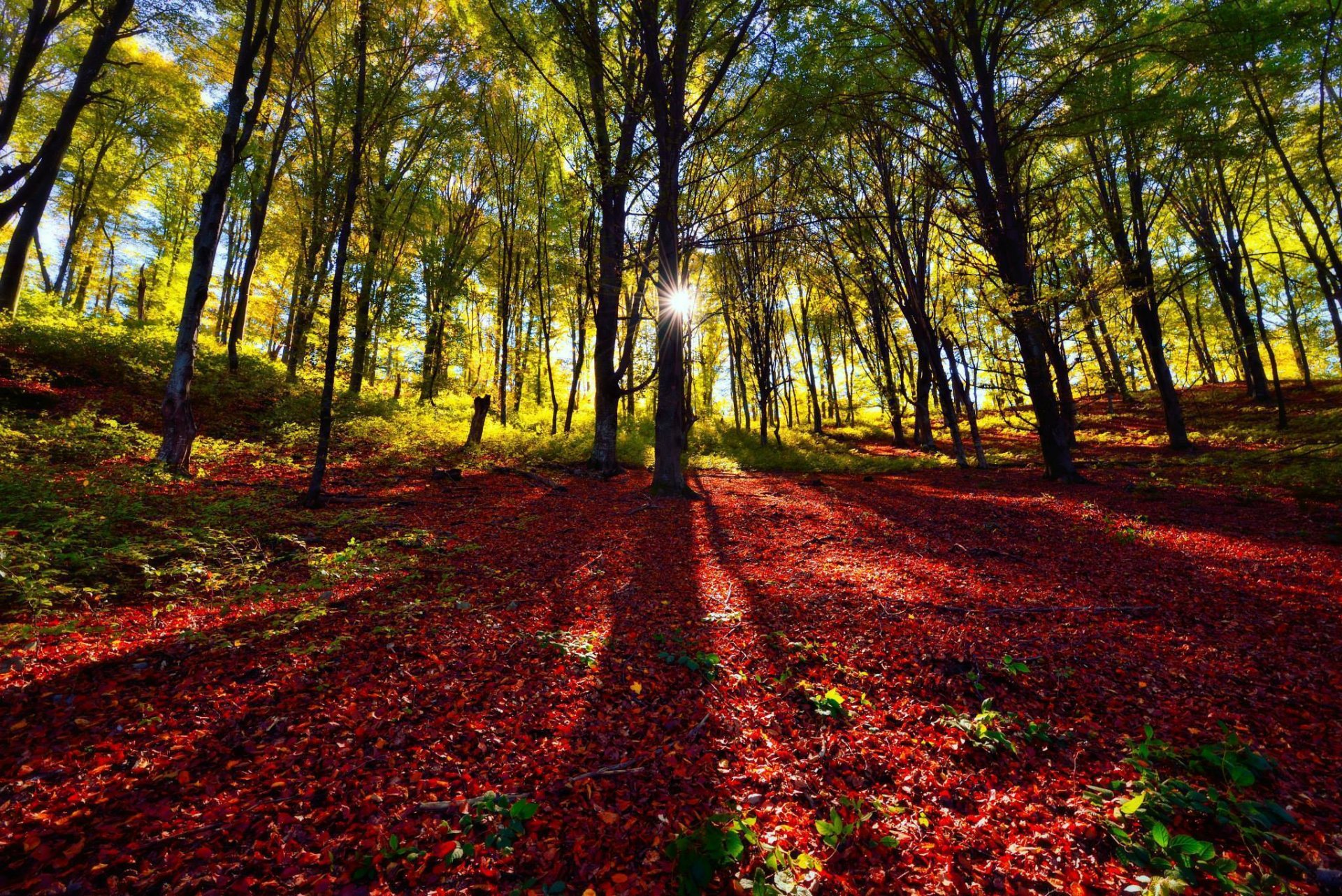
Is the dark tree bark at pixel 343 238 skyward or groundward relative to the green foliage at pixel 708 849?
skyward

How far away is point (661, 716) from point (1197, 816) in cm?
257

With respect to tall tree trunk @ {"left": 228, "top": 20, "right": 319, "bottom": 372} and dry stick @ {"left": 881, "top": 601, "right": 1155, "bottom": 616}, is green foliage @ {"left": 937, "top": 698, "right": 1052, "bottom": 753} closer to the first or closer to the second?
dry stick @ {"left": 881, "top": 601, "right": 1155, "bottom": 616}

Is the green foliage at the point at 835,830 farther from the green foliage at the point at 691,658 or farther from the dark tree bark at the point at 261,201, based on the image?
the dark tree bark at the point at 261,201

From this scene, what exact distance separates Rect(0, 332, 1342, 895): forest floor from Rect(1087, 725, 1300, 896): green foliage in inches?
0.7

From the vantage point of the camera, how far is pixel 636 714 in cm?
298

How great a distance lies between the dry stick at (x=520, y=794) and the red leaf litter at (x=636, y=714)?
24 millimetres

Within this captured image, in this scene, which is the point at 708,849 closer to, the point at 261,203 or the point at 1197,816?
the point at 1197,816

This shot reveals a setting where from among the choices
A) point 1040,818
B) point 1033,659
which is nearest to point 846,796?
point 1040,818

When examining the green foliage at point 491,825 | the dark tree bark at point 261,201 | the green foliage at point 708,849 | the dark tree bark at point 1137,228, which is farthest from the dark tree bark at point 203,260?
the dark tree bark at point 1137,228

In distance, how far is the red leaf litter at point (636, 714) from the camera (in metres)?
A: 1.88

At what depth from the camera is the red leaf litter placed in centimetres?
188

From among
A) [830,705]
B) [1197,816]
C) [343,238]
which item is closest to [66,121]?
[343,238]

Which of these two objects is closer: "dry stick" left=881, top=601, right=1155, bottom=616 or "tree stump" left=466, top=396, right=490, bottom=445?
"dry stick" left=881, top=601, right=1155, bottom=616

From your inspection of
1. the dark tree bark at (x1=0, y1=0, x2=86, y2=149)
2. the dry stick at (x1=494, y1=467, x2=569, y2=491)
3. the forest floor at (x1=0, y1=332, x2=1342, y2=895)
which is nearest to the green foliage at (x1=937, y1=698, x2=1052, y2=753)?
the forest floor at (x1=0, y1=332, x2=1342, y2=895)
